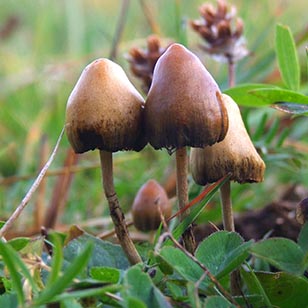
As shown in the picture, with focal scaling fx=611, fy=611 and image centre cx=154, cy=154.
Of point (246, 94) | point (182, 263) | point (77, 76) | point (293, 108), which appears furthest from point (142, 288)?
point (77, 76)

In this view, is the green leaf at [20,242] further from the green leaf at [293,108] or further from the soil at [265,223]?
the soil at [265,223]

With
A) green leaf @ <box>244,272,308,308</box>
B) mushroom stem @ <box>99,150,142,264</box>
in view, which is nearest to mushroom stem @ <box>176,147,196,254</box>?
mushroom stem @ <box>99,150,142,264</box>

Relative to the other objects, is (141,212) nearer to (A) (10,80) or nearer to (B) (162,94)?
(B) (162,94)

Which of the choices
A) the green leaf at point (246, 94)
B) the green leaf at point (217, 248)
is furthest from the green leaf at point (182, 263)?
the green leaf at point (246, 94)

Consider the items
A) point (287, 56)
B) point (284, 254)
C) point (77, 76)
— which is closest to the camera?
point (284, 254)

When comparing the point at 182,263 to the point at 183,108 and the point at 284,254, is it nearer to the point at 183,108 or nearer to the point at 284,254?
the point at 284,254

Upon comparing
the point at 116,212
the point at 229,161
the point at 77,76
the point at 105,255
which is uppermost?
the point at 229,161

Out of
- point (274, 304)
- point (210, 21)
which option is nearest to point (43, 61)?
point (210, 21)
